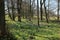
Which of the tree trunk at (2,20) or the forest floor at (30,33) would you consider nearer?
the tree trunk at (2,20)

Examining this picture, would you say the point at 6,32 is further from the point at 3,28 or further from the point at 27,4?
the point at 27,4

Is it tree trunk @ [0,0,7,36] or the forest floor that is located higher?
tree trunk @ [0,0,7,36]

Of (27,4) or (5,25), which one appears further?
(27,4)

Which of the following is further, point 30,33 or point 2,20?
point 30,33

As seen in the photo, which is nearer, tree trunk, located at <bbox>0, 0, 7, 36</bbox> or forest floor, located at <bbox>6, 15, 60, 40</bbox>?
tree trunk, located at <bbox>0, 0, 7, 36</bbox>

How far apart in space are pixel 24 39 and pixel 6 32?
3.51 feet

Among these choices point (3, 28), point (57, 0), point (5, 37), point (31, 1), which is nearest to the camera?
point (5, 37)

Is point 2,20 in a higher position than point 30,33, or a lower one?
higher

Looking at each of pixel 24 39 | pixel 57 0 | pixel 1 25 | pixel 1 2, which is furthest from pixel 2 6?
pixel 57 0

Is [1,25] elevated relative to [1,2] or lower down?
lower down

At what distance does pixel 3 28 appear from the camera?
11.0 meters

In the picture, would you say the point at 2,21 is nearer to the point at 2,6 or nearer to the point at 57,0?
the point at 2,6

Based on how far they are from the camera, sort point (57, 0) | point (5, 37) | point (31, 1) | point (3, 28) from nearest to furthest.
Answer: point (5, 37), point (3, 28), point (31, 1), point (57, 0)

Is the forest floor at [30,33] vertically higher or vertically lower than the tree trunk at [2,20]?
lower
